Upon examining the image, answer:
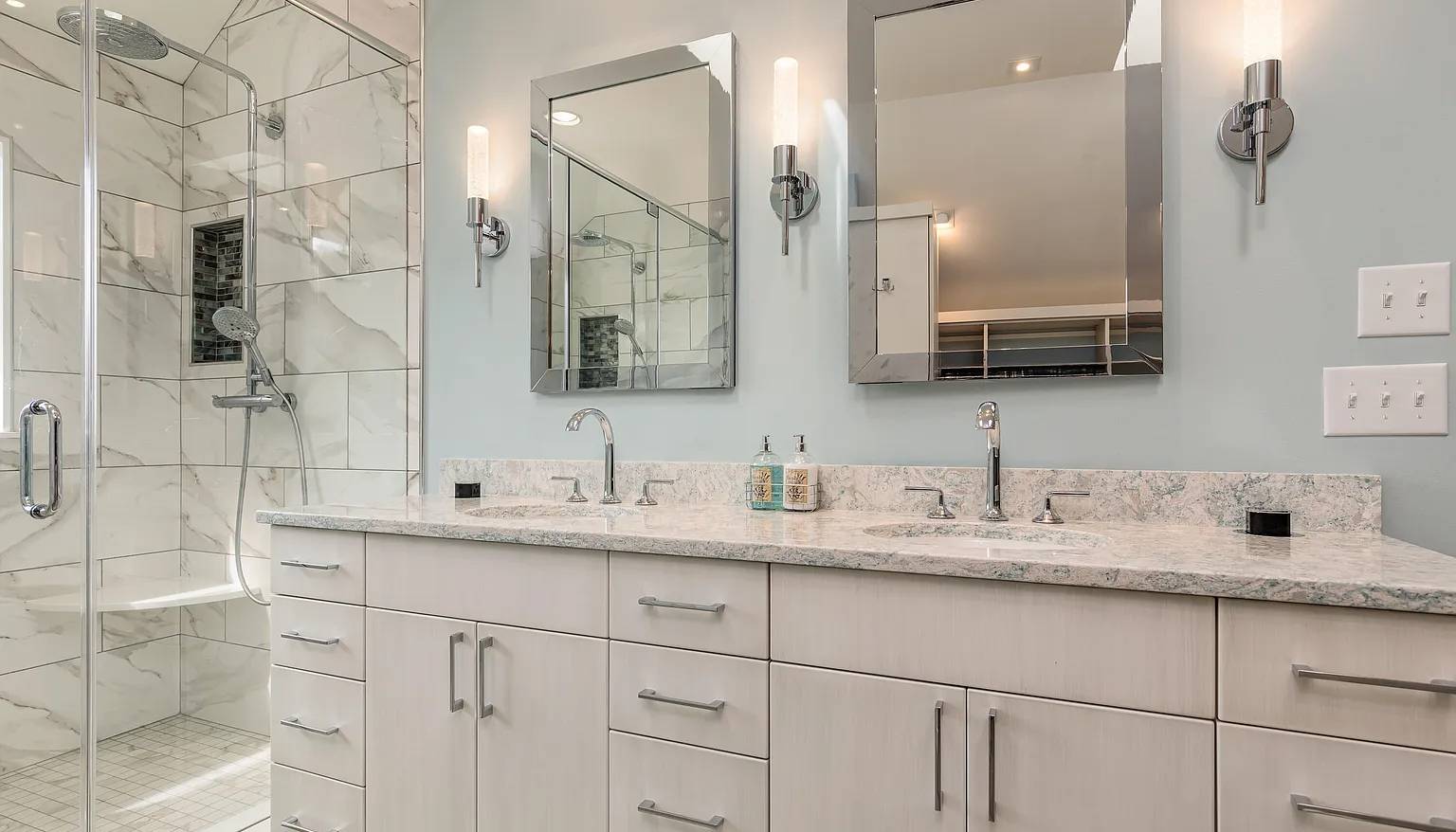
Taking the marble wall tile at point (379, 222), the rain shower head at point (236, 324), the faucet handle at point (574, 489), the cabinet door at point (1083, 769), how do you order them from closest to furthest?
the cabinet door at point (1083, 769) → the rain shower head at point (236, 324) → the faucet handle at point (574, 489) → the marble wall tile at point (379, 222)

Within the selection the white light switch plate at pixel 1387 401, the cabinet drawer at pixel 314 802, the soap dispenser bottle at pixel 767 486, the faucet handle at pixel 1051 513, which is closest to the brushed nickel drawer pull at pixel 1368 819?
the faucet handle at pixel 1051 513

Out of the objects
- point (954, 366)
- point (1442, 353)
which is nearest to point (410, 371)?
point (954, 366)

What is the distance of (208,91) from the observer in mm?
1811

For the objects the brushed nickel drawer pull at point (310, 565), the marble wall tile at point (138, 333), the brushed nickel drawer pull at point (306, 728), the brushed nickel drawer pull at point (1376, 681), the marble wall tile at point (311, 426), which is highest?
the marble wall tile at point (138, 333)

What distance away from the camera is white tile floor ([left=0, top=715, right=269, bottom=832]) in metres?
1.49

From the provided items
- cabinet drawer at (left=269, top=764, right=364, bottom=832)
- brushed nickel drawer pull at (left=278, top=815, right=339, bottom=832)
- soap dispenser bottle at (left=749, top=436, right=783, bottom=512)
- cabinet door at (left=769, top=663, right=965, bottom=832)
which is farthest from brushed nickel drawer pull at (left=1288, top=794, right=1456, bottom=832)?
brushed nickel drawer pull at (left=278, top=815, right=339, bottom=832)

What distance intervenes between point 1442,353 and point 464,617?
6.03ft

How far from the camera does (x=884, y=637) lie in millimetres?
1125

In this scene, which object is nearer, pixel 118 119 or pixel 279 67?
pixel 118 119

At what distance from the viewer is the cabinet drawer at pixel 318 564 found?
1.58 metres

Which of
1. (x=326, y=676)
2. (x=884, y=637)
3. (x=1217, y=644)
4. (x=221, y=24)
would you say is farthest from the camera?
(x=221, y=24)

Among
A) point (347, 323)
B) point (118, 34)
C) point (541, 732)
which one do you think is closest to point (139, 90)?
point (118, 34)

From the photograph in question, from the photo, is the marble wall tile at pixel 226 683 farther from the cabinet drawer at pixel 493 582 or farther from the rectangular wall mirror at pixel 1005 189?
the rectangular wall mirror at pixel 1005 189

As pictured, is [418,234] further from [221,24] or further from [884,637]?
[884,637]
